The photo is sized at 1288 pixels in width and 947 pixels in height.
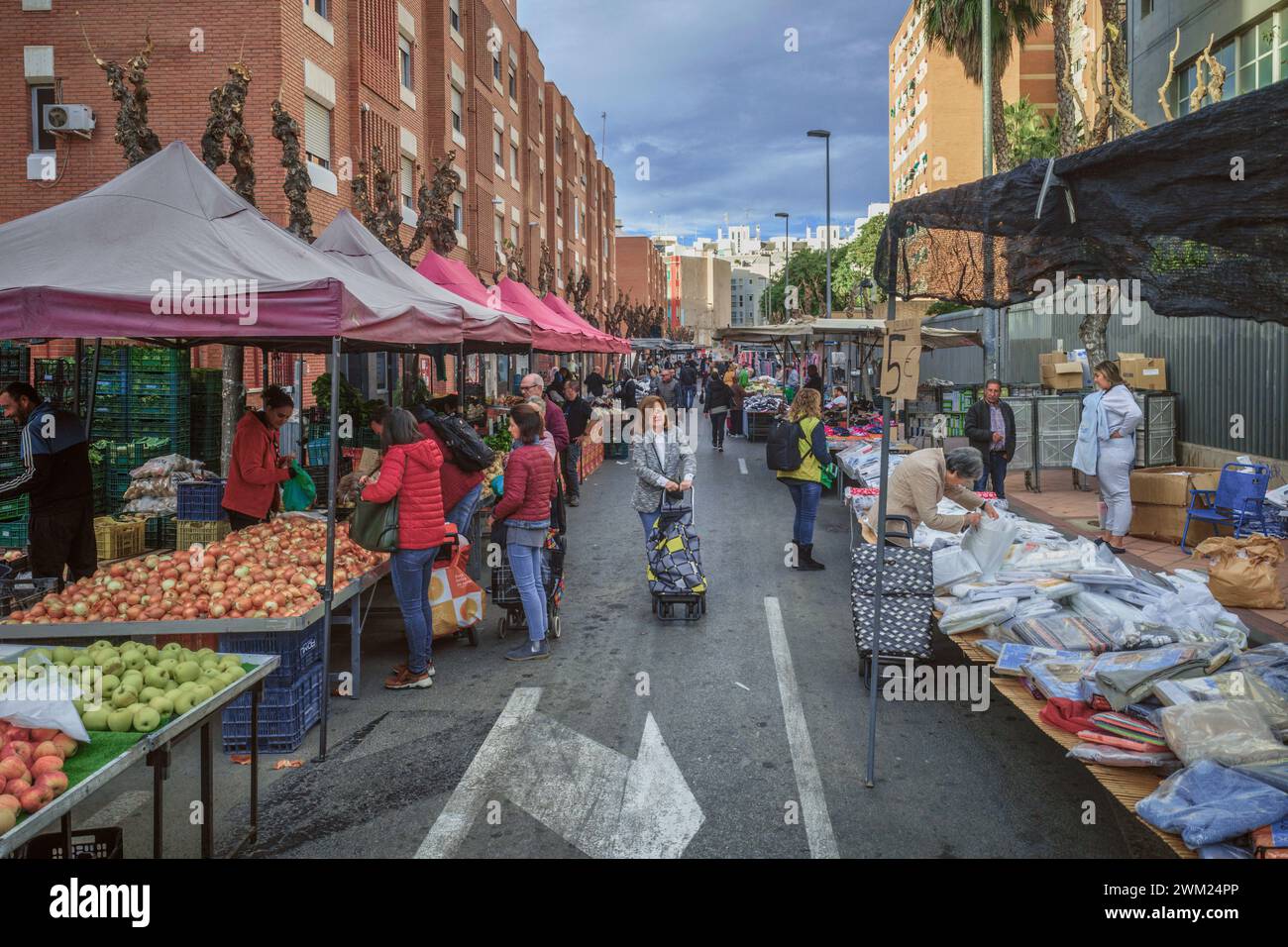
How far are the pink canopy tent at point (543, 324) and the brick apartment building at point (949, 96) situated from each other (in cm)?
4234

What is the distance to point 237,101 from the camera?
36.5 ft

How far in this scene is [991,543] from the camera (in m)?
7.11

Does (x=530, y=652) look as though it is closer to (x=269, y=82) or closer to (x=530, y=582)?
(x=530, y=582)

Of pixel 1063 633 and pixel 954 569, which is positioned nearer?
pixel 1063 633

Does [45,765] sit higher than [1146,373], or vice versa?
[1146,373]

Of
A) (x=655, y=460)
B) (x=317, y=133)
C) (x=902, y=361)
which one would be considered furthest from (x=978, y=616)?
(x=317, y=133)

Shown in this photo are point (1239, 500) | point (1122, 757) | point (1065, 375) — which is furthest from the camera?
point (1065, 375)

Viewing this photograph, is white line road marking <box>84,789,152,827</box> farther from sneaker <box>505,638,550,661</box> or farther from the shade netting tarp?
the shade netting tarp

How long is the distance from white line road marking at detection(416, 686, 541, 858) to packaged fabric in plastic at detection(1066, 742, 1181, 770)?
293cm

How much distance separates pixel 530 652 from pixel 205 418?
8.04 m

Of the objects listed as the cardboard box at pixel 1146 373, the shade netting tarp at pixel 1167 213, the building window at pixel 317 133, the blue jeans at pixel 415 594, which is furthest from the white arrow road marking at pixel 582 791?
the building window at pixel 317 133
